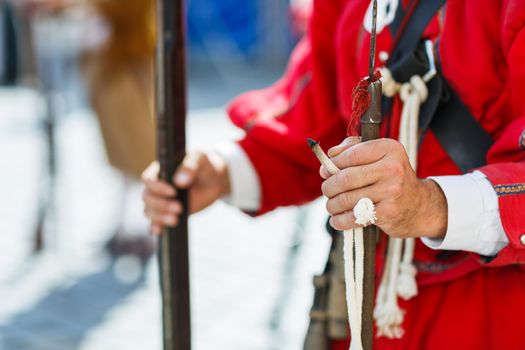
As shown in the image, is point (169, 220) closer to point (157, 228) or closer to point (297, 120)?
point (157, 228)

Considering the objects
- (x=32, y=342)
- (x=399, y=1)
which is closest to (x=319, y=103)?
(x=399, y=1)

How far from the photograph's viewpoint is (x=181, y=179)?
1.55 metres

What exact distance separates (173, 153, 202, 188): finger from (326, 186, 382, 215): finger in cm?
58

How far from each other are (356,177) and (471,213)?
24 cm

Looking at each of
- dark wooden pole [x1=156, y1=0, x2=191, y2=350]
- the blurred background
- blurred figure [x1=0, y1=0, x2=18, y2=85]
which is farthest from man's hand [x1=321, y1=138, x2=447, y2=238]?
blurred figure [x1=0, y1=0, x2=18, y2=85]

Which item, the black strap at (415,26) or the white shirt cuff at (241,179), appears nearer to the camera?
the black strap at (415,26)

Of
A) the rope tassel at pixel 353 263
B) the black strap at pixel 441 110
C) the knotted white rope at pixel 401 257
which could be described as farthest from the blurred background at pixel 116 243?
the rope tassel at pixel 353 263

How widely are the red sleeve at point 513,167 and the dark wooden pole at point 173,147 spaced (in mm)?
614

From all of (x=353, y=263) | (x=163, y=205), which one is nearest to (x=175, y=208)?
(x=163, y=205)

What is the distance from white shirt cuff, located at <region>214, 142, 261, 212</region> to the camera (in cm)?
171

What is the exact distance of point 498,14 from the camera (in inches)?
48.4

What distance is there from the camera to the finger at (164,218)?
1553mm

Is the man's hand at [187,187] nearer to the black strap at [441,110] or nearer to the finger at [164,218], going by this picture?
the finger at [164,218]

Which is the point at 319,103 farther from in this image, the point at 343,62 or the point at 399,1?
the point at 399,1
